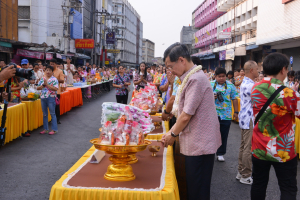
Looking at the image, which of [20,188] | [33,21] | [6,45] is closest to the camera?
[20,188]

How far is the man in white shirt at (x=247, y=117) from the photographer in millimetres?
4523

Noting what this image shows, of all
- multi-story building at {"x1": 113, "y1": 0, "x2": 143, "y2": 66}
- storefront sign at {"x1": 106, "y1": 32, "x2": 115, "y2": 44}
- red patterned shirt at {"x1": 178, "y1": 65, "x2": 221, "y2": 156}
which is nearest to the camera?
red patterned shirt at {"x1": 178, "y1": 65, "x2": 221, "y2": 156}

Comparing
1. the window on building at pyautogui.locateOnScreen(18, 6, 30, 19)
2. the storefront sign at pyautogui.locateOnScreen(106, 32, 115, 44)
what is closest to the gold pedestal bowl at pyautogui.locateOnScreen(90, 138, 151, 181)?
the window on building at pyautogui.locateOnScreen(18, 6, 30, 19)

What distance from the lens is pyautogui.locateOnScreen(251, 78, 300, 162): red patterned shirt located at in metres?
2.79

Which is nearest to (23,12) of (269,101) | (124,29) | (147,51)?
(269,101)

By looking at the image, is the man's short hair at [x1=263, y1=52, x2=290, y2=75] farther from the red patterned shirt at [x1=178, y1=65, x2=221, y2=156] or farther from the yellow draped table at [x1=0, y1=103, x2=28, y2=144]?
the yellow draped table at [x1=0, y1=103, x2=28, y2=144]

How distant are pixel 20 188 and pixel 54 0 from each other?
31.6 meters

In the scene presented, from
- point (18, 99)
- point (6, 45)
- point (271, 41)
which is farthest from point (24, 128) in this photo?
point (271, 41)

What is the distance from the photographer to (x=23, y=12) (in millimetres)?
30531

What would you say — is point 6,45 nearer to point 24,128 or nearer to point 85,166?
point 24,128

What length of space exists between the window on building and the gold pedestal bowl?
31.5 meters

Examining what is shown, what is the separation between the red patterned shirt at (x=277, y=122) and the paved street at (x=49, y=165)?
5.50ft

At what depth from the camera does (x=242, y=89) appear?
4578 millimetres

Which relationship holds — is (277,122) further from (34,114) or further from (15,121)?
(34,114)
